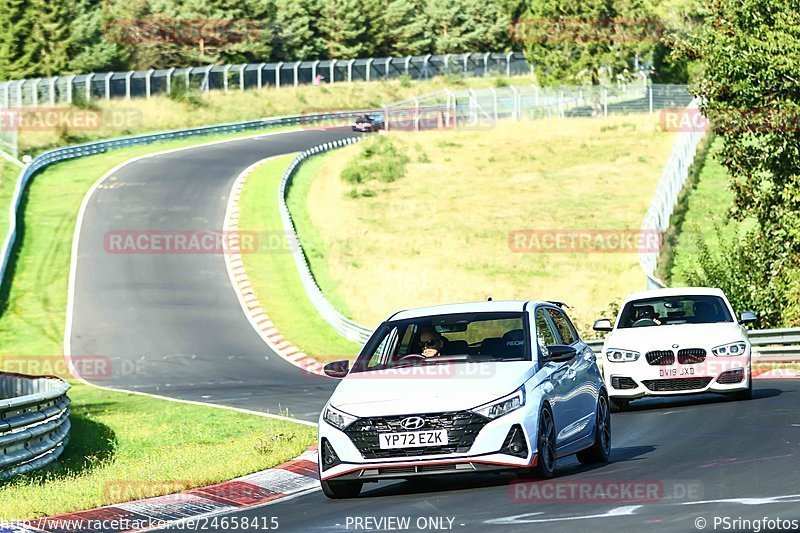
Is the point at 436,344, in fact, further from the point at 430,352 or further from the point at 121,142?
the point at 121,142

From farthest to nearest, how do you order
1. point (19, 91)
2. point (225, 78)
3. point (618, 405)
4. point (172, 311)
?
point (225, 78), point (19, 91), point (172, 311), point (618, 405)

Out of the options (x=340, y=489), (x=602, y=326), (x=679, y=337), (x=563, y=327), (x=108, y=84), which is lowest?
(x=108, y=84)

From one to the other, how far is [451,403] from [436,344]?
4.20 feet

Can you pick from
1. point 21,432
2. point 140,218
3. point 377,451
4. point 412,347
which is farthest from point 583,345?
point 140,218

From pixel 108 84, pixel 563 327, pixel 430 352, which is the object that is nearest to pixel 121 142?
pixel 108 84

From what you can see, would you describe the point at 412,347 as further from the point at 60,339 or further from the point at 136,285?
the point at 136,285

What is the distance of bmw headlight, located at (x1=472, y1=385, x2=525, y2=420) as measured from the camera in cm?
1105

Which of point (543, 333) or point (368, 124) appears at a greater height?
point (543, 333)

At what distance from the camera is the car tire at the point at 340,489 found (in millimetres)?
11492

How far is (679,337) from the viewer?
1914cm

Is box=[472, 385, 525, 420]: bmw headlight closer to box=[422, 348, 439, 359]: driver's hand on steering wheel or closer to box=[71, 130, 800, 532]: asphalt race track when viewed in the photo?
box=[71, 130, 800, 532]: asphalt race track

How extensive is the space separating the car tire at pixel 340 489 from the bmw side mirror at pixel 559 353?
201cm

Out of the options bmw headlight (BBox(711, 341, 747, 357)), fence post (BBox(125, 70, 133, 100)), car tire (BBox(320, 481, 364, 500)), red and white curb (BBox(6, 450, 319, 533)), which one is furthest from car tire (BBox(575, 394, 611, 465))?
fence post (BBox(125, 70, 133, 100))

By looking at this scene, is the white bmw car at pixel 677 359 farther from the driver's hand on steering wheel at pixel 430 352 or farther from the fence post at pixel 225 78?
the fence post at pixel 225 78
